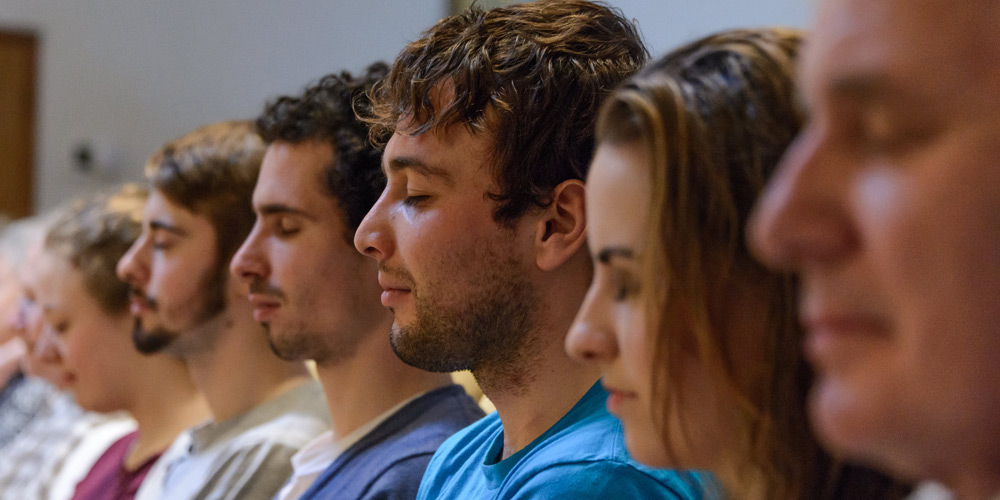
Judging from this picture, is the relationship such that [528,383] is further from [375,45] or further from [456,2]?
[375,45]

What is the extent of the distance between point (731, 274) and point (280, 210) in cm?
93

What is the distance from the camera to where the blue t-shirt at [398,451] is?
1229mm

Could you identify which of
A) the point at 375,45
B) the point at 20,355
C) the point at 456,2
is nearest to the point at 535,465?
the point at 20,355

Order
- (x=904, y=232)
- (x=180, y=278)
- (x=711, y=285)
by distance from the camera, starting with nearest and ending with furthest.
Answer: (x=904, y=232), (x=711, y=285), (x=180, y=278)

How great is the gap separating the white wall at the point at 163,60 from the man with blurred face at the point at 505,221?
245 centimetres

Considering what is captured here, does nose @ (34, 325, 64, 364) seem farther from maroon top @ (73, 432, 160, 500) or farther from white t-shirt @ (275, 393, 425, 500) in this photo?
white t-shirt @ (275, 393, 425, 500)

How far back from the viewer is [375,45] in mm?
3562

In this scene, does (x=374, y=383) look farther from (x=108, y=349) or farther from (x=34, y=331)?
(x=34, y=331)

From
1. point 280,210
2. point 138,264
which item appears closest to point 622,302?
point 280,210

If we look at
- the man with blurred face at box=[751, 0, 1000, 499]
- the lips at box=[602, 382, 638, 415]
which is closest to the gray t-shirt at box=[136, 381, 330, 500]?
the lips at box=[602, 382, 638, 415]

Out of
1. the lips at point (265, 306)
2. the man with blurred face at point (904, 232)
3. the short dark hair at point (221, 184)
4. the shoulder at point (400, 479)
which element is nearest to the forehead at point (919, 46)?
the man with blurred face at point (904, 232)

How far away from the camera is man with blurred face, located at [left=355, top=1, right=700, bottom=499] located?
103 cm

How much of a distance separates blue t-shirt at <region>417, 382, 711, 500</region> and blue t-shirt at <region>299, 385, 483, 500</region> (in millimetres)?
115

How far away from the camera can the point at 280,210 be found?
56.4 inches
